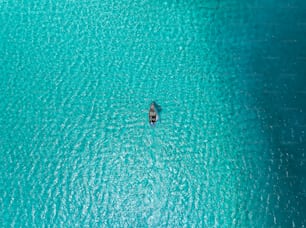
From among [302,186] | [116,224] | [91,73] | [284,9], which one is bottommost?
[116,224]

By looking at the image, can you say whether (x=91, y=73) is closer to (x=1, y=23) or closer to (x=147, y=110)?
(x=147, y=110)

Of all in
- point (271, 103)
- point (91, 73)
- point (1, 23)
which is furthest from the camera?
point (1, 23)

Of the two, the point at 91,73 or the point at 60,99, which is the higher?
the point at 91,73

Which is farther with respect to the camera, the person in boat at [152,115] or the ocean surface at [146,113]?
the person in boat at [152,115]

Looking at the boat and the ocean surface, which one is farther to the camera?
the boat

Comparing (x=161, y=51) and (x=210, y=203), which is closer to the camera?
(x=210, y=203)

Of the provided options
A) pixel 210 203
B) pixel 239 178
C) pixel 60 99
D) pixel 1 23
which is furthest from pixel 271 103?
pixel 1 23

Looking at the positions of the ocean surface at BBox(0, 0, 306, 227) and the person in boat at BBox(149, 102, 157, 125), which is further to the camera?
the person in boat at BBox(149, 102, 157, 125)

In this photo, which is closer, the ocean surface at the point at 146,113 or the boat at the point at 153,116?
the ocean surface at the point at 146,113
